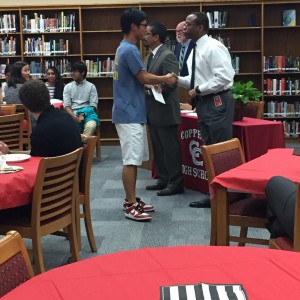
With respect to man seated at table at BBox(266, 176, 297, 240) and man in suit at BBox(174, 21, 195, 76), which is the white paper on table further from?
man seated at table at BBox(266, 176, 297, 240)

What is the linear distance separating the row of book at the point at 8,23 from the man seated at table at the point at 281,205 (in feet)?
24.7

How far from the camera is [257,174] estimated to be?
9.63ft

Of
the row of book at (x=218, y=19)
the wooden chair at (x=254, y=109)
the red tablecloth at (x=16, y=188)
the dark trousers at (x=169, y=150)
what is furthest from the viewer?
the row of book at (x=218, y=19)

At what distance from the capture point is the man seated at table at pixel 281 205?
2.44 meters

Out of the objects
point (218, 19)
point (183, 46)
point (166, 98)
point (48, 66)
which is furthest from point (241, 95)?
point (48, 66)

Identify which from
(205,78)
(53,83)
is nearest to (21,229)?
(205,78)

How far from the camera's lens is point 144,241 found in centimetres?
423

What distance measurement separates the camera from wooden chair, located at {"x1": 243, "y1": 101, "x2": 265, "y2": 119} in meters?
5.77

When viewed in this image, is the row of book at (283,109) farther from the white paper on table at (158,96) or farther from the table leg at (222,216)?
the table leg at (222,216)

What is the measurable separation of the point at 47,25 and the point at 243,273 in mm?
8312

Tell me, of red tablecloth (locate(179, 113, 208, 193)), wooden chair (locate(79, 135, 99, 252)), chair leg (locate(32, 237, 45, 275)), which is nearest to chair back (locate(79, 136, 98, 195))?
wooden chair (locate(79, 135, 99, 252))

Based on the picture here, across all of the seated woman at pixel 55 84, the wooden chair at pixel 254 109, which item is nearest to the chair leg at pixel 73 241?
the wooden chair at pixel 254 109

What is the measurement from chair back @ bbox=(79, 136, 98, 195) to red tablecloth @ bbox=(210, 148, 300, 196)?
1.00 m

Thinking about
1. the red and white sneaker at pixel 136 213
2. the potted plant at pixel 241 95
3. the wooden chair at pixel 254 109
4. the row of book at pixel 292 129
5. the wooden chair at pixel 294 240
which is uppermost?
the potted plant at pixel 241 95
